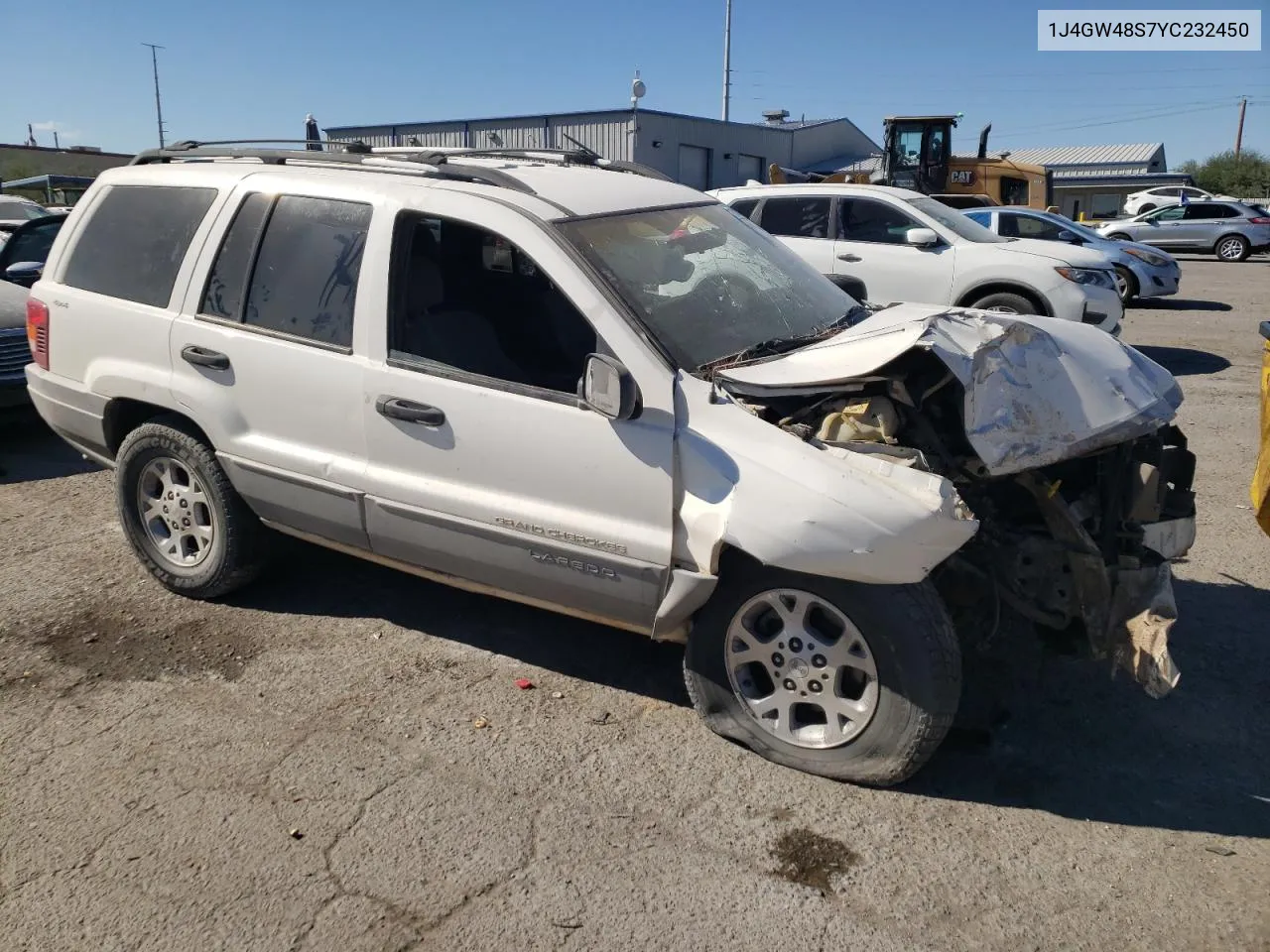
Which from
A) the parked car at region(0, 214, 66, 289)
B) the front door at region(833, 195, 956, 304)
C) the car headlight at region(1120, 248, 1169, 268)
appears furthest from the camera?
the car headlight at region(1120, 248, 1169, 268)

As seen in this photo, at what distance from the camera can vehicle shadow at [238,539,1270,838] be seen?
132 inches

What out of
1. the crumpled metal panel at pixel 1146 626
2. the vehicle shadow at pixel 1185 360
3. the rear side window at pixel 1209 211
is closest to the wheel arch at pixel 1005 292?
the vehicle shadow at pixel 1185 360

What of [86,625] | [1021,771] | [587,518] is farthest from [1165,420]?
[86,625]

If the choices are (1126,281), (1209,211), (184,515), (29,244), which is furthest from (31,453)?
(1209,211)

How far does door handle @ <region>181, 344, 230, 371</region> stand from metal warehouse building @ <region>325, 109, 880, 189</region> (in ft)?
84.6

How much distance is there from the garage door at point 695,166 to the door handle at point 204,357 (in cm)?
3078

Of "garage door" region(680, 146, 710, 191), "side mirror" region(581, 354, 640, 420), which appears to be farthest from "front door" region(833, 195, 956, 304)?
"garage door" region(680, 146, 710, 191)

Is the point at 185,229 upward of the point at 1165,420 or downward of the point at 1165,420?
upward

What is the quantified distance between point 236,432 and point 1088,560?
3398mm

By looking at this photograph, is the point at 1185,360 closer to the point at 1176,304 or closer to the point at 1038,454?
the point at 1176,304

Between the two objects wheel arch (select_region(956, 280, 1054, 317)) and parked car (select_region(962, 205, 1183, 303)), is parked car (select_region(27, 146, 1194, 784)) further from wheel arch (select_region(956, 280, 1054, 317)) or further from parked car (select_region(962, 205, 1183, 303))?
parked car (select_region(962, 205, 1183, 303))

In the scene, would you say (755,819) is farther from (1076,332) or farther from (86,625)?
(86,625)

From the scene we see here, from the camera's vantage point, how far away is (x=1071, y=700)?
→ 3939 millimetres

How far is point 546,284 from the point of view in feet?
12.9
